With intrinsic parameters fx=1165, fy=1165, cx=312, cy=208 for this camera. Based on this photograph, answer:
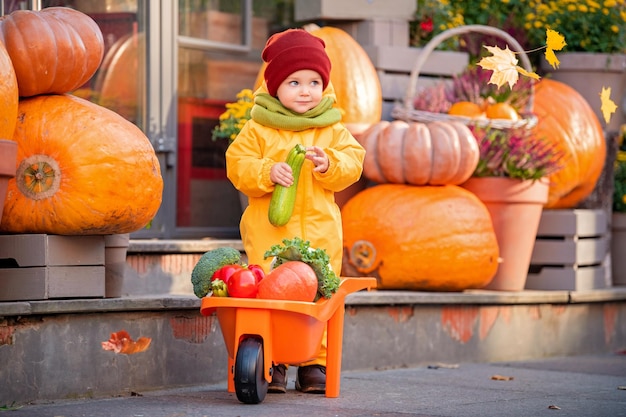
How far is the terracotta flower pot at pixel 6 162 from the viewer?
397 centimetres

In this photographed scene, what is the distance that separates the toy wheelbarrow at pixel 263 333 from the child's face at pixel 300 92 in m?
0.85

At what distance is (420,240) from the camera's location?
6.20 metres

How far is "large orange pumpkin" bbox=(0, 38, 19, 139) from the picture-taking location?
4133mm

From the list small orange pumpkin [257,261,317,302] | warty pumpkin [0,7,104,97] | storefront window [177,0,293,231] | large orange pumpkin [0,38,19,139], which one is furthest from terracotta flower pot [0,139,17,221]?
storefront window [177,0,293,231]

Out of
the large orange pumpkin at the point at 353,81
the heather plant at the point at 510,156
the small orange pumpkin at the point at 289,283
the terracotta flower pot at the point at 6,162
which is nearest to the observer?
the terracotta flower pot at the point at 6,162

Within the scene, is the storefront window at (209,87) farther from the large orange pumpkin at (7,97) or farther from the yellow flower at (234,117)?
the large orange pumpkin at (7,97)

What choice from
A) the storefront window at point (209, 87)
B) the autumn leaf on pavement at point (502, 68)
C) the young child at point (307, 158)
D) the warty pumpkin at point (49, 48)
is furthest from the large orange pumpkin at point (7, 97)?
the storefront window at point (209, 87)

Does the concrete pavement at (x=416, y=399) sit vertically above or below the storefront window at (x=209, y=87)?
below

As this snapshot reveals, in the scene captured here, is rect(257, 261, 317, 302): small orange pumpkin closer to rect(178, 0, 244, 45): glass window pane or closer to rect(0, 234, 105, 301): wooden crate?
rect(0, 234, 105, 301): wooden crate

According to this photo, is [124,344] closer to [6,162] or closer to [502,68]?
[6,162]

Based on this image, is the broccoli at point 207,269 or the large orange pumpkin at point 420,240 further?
the large orange pumpkin at point 420,240

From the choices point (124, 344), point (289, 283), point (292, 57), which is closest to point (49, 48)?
point (292, 57)

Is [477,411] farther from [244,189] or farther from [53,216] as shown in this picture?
[53,216]

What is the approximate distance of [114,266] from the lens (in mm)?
4863
